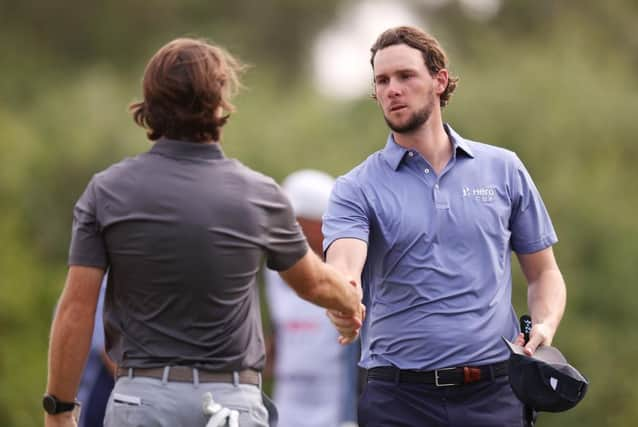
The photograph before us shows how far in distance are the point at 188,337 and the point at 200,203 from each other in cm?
46

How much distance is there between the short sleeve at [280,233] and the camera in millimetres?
4840

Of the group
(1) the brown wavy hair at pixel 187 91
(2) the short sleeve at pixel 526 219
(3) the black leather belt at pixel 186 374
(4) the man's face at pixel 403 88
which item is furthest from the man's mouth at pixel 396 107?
(3) the black leather belt at pixel 186 374

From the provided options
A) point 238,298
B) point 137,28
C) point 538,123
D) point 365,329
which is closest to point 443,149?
point 365,329

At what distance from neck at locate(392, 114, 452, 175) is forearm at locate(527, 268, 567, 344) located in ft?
2.21

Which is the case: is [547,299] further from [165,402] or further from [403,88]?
[165,402]

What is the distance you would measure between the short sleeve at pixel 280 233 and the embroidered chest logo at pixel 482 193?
1172 millimetres

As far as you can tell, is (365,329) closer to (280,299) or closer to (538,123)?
(280,299)

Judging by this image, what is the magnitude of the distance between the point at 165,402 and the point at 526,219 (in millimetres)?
2087

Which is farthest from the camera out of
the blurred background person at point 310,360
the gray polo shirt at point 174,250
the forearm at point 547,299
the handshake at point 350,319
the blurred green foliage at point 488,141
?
the blurred green foliage at point 488,141

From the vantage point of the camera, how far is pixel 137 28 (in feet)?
88.7

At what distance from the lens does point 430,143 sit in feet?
20.0

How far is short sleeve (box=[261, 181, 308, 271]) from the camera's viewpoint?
484 cm

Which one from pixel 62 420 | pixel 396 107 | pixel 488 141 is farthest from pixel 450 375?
pixel 488 141

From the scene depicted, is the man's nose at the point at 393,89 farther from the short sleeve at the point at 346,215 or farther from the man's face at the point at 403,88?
the short sleeve at the point at 346,215
